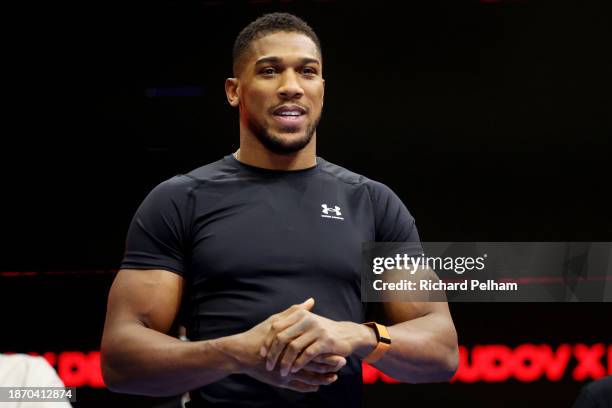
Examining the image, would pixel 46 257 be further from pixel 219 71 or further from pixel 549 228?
pixel 549 228

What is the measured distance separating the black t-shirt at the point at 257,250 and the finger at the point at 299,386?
11cm

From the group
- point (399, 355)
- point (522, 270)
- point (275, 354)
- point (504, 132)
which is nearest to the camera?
point (275, 354)

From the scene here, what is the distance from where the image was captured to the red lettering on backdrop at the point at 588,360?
427 cm

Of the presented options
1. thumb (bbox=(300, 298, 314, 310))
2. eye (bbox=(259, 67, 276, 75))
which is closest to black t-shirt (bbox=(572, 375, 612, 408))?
thumb (bbox=(300, 298, 314, 310))

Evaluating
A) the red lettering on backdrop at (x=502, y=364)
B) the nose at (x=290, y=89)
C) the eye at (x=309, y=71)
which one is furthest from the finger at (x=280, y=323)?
→ the red lettering on backdrop at (x=502, y=364)

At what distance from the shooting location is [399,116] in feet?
14.6

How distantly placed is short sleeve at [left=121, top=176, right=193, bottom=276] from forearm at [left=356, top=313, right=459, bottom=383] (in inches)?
21.0

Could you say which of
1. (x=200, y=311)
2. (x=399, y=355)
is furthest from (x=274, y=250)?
(x=399, y=355)

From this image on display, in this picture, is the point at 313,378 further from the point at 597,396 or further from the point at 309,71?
the point at 597,396

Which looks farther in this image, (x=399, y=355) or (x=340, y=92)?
(x=340, y=92)

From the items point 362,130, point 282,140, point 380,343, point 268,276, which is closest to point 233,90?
point 282,140

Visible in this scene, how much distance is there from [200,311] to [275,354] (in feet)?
1.07

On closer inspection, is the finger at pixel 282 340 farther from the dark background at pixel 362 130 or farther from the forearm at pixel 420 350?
the dark background at pixel 362 130

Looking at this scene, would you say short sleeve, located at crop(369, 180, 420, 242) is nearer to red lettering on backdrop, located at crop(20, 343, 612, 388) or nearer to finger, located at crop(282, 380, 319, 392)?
finger, located at crop(282, 380, 319, 392)
